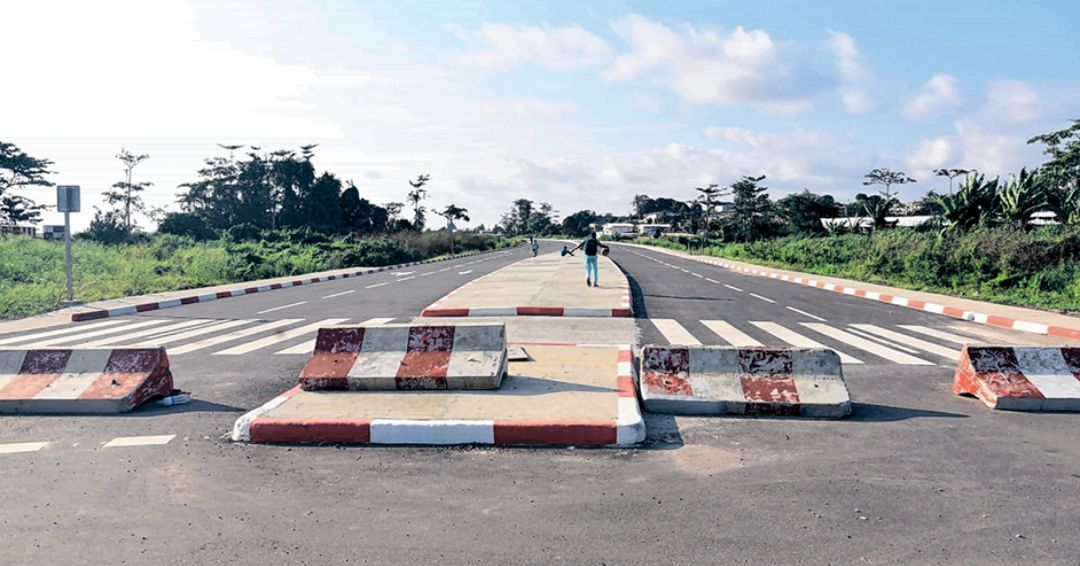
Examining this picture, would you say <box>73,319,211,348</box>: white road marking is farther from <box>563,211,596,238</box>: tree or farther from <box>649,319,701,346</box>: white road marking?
<box>563,211,596,238</box>: tree

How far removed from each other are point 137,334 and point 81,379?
19.4 feet

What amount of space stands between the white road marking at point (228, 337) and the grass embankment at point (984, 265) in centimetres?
1591

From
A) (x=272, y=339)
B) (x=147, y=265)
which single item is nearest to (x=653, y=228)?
(x=147, y=265)

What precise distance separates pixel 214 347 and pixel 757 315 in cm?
995

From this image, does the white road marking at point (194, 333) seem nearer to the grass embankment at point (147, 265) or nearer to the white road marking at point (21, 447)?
the grass embankment at point (147, 265)

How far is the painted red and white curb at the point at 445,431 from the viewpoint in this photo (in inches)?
211

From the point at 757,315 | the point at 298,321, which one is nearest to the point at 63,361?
the point at 298,321

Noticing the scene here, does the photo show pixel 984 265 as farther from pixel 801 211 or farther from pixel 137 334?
pixel 801 211

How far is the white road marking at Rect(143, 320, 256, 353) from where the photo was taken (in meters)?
10.9

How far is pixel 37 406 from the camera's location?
6309mm

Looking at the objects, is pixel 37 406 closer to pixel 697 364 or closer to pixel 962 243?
pixel 697 364

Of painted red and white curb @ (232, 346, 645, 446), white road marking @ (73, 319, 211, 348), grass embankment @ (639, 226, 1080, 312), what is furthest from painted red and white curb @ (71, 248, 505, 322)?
grass embankment @ (639, 226, 1080, 312)

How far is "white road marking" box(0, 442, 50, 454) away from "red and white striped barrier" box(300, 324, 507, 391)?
2.06 meters

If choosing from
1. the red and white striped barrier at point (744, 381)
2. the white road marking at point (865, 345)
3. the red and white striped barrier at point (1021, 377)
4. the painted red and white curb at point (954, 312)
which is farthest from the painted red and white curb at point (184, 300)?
the painted red and white curb at point (954, 312)
